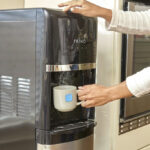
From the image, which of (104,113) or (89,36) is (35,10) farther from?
(104,113)

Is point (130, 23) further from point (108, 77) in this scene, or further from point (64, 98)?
point (64, 98)

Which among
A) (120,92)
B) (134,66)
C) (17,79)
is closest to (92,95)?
(120,92)

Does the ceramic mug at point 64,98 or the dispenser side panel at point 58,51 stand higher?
the dispenser side panel at point 58,51

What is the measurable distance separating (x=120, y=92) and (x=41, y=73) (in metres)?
0.27

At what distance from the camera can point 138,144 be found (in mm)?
1474

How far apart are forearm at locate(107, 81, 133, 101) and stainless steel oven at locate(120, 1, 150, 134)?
0.27 meters

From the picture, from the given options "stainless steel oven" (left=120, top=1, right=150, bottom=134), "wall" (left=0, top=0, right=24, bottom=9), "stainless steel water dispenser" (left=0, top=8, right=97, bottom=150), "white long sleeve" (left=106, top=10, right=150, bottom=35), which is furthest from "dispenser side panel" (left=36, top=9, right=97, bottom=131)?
"wall" (left=0, top=0, right=24, bottom=9)

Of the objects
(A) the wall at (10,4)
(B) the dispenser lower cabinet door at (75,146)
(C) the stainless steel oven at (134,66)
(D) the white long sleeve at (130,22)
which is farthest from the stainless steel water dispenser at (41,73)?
(A) the wall at (10,4)

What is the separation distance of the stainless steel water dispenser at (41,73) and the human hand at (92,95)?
2.2 inches

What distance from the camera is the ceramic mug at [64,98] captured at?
970mm

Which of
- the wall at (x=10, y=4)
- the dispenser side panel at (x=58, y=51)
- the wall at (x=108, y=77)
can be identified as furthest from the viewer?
the wall at (x=10, y=4)

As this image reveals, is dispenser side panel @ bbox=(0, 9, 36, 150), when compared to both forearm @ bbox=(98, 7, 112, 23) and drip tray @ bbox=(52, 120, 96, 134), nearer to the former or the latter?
drip tray @ bbox=(52, 120, 96, 134)

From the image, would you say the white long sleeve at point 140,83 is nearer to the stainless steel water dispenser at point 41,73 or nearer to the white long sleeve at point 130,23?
the white long sleeve at point 130,23

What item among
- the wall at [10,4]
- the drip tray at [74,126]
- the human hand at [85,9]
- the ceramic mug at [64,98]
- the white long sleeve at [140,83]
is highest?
the wall at [10,4]
